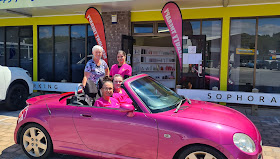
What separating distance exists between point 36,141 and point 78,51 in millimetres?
6658

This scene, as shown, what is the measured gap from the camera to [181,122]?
2949mm

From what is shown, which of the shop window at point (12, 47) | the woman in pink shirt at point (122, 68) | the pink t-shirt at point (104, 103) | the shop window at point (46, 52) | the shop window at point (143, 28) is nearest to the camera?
the pink t-shirt at point (104, 103)

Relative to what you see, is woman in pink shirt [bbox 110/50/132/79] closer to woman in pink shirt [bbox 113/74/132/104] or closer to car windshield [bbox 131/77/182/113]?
woman in pink shirt [bbox 113/74/132/104]

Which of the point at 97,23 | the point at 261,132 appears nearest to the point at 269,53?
the point at 261,132

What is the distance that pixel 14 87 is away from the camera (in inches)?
271

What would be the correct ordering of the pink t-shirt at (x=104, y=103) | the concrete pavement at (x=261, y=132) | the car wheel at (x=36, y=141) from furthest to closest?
the concrete pavement at (x=261, y=132) < the car wheel at (x=36, y=141) < the pink t-shirt at (x=104, y=103)

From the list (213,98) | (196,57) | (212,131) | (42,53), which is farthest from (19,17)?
(212,131)

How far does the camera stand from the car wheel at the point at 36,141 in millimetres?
3654

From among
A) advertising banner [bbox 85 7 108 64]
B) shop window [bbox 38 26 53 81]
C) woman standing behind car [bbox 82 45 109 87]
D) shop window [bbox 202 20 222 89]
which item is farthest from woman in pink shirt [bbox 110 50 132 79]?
shop window [bbox 38 26 53 81]

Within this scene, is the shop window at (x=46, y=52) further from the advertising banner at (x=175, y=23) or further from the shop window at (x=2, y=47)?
the advertising banner at (x=175, y=23)

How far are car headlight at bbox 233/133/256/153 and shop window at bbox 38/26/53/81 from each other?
366 inches

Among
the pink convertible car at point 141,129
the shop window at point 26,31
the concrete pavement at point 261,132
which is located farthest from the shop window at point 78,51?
the pink convertible car at point 141,129

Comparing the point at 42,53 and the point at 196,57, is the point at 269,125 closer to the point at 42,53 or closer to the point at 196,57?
the point at 196,57

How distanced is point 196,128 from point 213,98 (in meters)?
4.43
